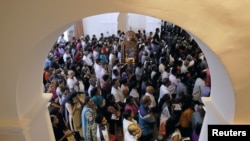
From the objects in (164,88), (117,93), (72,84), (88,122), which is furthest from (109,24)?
(88,122)

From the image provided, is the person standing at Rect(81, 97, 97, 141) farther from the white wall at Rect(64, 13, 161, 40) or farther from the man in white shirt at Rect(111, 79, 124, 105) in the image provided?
the white wall at Rect(64, 13, 161, 40)

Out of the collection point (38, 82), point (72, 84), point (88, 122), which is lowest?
point (88, 122)

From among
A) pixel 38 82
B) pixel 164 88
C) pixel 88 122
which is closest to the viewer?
pixel 38 82

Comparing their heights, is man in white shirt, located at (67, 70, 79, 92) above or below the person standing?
above

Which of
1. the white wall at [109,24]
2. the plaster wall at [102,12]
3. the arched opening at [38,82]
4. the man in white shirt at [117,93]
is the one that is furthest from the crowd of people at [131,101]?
the white wall at [109,24]

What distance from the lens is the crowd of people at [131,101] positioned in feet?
18.2

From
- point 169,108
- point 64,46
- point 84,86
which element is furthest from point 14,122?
point 64,46

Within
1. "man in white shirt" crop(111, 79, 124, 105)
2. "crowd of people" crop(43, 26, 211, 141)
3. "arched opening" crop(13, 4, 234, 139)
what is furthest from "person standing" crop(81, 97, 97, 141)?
"arched opening" crop(13, 4, 234, 139)

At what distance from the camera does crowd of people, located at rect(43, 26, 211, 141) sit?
5.55 meters

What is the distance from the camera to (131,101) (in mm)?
6156

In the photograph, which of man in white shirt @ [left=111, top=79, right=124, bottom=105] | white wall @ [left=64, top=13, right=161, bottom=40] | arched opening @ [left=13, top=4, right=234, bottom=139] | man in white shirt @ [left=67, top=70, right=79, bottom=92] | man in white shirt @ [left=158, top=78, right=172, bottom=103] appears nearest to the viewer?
arched opening @ [left=13, top=4, right=234, bottom=139]

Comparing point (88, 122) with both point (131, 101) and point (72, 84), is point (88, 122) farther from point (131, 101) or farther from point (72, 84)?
point (72, 84)

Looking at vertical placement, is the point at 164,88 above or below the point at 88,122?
above

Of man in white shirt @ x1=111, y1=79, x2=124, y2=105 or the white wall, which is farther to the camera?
the white wall
